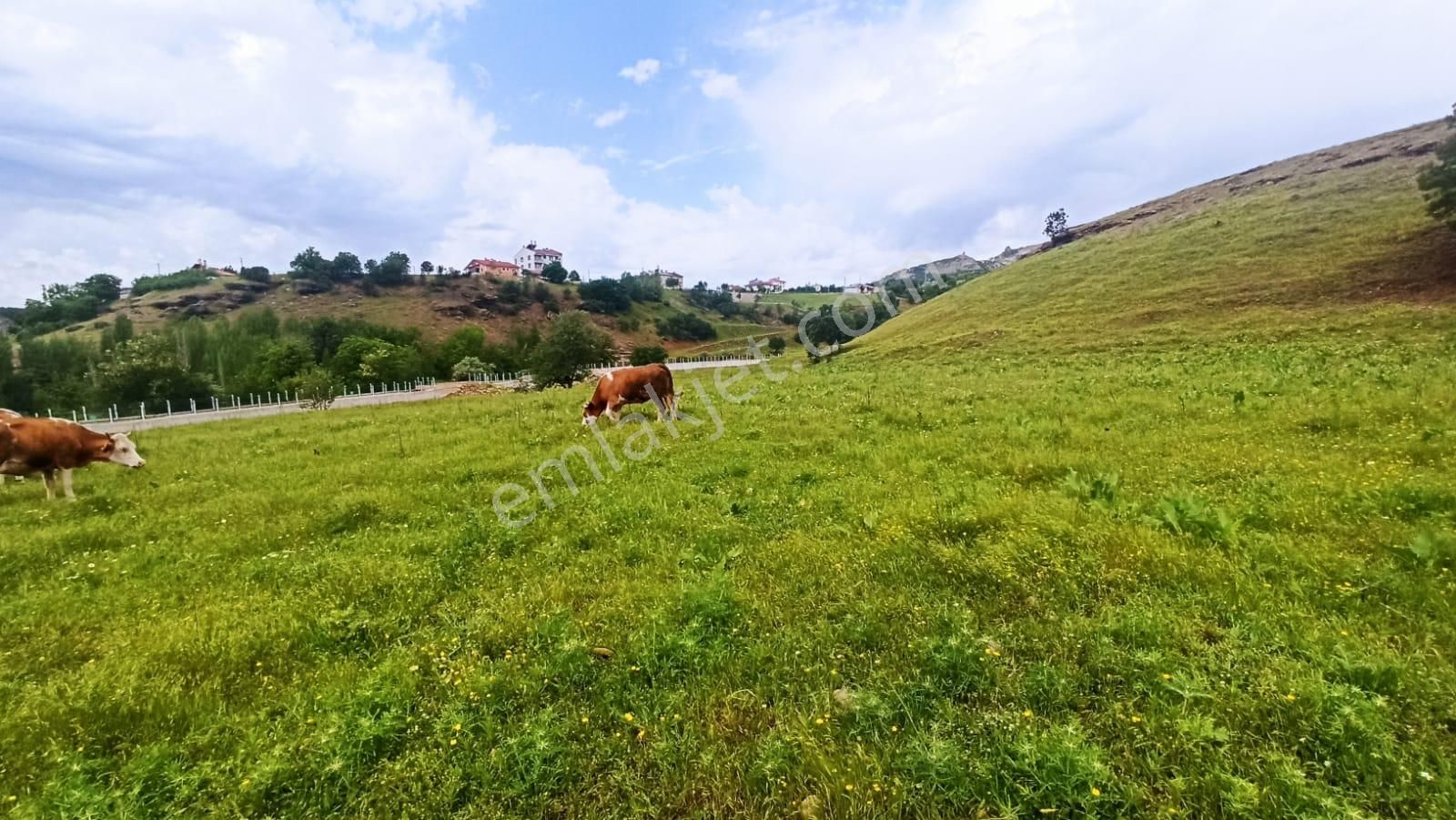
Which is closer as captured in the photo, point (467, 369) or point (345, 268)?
point (467, 369)

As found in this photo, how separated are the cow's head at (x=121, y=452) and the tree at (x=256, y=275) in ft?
645

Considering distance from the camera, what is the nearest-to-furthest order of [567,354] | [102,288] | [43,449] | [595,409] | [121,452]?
[43,449]
[121,452]
[595,409]
[567,354]
[102,288]

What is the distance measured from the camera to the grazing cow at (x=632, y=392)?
1728 cm

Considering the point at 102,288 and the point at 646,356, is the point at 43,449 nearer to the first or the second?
the point at 646,356

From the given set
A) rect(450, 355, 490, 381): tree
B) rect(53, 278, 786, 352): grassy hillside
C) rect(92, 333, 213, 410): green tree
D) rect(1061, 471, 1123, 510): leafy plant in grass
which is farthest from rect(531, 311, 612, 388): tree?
Result: rect(53, 278, 786, 352): grassy hillside

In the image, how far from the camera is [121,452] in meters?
13.4

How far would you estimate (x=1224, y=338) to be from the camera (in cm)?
2681

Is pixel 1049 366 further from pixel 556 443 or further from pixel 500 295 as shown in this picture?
pixel 500 295

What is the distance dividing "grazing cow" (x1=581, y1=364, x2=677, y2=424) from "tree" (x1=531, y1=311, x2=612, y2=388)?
59.8 meters

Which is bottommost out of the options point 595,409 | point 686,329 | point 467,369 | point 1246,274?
point 595,409

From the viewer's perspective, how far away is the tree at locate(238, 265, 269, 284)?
16900 centimetres

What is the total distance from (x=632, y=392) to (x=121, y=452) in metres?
11.6

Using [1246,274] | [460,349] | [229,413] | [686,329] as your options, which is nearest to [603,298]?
[686,329]

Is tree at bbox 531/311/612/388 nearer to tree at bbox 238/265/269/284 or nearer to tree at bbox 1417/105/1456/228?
tree at bbox 1417/105/1456/228
